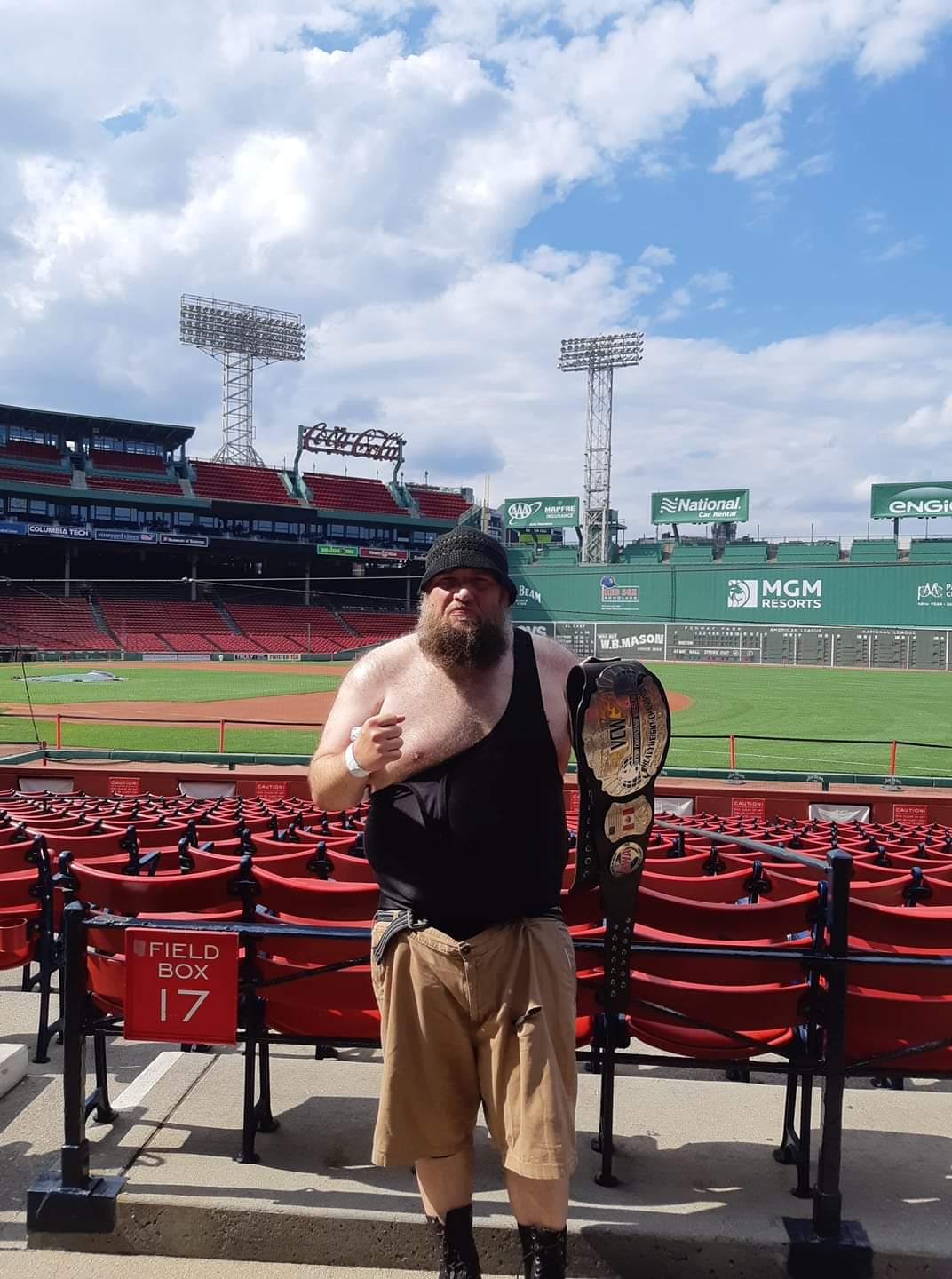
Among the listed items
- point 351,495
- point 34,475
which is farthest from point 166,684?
point 351,495

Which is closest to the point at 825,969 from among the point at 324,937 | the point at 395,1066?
the point at 395,1066

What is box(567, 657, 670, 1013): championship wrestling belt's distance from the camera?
8.50 feet

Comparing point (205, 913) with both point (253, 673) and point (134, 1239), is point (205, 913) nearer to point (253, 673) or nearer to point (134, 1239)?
point (134, 1239)

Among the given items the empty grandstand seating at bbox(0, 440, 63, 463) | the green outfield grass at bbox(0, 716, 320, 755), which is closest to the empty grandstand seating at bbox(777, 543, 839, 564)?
the green outfield grass at bbox(0, 716, 320, 755)

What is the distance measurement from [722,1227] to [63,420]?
77.5 m

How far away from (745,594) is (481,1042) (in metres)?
66.6

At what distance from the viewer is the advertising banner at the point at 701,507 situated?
76.0m

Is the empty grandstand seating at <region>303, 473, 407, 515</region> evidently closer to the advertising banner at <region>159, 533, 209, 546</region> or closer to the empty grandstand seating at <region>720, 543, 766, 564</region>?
the advertising banner at <region>159, 533, 209, 546</region>

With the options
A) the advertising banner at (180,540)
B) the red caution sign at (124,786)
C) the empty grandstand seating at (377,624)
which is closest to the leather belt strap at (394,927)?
the red caution sign at (124,786)

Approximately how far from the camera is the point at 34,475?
6781cm

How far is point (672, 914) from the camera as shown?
129 inches

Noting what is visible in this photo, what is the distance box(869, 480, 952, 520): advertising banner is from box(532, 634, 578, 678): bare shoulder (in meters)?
74.8

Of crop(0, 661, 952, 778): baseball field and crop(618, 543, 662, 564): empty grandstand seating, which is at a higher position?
crop(618, 543, 662, 564): empty grandstand seating

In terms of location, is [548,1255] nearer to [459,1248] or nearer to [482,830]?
[459,1248]
